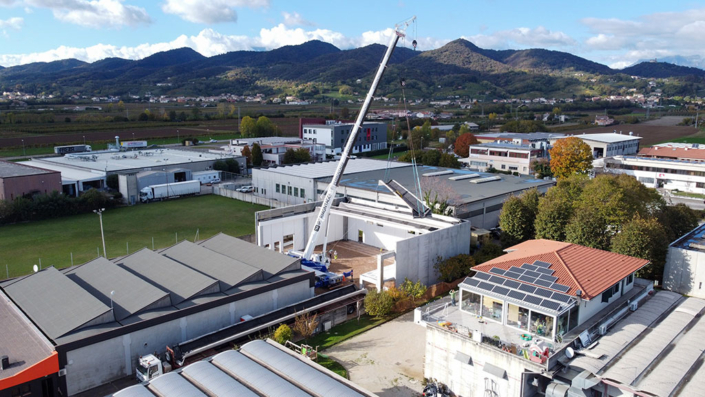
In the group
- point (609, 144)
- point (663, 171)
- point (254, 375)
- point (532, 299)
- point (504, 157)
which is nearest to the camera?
point (254, 375)

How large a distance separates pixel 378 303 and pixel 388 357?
11.1ft

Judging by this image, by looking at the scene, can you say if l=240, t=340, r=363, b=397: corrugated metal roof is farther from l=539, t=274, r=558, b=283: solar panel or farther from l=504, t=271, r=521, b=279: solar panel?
l=539, t=274, r=558, b=283: solar panel

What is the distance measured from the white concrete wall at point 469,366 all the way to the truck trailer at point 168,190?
3705cm

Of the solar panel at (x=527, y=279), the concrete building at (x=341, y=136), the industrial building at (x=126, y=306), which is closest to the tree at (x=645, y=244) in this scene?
the solar panel at (x=527, y=279)

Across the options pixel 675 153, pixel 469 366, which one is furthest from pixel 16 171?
pixel 675 153

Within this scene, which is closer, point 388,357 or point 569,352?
point 569,352

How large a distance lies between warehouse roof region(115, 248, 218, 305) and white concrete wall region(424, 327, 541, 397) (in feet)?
30.5

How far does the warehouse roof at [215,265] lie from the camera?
70.7 ft

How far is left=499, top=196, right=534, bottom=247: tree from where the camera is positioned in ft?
98.6

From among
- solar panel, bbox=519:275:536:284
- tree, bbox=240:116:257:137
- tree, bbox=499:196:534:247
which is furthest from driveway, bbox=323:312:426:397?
tree, bbox=240:116:257:137

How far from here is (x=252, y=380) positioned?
14406 millimetres

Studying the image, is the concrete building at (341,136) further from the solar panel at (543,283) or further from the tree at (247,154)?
the solar panel at (543,283)

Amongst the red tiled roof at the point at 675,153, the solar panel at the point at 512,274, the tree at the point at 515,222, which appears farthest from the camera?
the red tiled roof at the point at 675,153

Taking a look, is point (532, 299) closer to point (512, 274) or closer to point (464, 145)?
point (512, 274)
